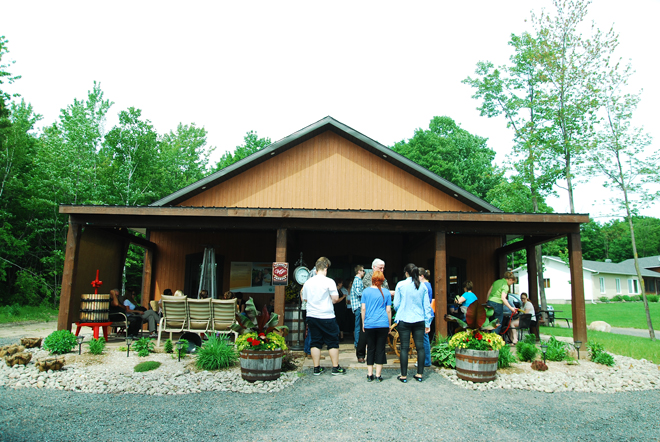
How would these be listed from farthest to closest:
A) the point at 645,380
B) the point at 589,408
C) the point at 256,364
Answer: the point at 645,380 → the point at 256,364 → the point at 589,408

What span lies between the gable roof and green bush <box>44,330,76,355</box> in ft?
13.4

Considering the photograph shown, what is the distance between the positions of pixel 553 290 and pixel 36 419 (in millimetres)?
44734

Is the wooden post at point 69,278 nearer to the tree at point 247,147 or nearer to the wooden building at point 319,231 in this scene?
the wooden building at point 319,231

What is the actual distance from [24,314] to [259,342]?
55.1ft

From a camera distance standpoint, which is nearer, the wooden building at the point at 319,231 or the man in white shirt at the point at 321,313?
the man in white shirt at the point at 321,313

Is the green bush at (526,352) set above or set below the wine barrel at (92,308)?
below

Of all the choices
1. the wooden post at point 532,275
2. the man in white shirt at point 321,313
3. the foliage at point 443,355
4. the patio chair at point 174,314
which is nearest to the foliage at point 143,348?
the patio chair at point 174,314

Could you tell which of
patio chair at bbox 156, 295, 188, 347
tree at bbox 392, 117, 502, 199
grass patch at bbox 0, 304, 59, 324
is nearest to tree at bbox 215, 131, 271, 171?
tree at bbox 392, 117, 502, 199

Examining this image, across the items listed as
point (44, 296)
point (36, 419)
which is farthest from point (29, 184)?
point (36, 419)

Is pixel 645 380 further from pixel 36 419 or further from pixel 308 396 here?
pixel 36 419

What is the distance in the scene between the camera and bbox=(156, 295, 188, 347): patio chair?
294 inches

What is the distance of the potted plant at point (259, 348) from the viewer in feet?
18.0

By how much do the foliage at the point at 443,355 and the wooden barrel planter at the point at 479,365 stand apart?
0.83 metres

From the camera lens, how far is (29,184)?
2064 cm
